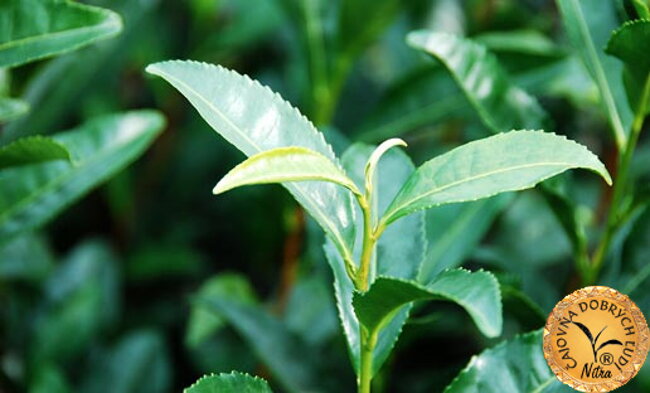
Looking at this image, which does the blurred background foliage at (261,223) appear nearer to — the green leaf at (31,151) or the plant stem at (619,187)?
the plant stem at (619,187)

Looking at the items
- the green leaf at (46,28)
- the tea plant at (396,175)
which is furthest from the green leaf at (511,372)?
the green leaf at (46,28)

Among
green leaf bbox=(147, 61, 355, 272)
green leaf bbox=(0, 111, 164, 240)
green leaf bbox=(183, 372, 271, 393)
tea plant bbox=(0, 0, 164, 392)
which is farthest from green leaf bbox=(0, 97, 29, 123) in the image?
green leaf bbox=(183, 372, 271, 393)

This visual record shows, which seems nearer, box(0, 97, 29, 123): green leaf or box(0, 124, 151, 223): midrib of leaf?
box(0, 97, 29, 123): green leaf

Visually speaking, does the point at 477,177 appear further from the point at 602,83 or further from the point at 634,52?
the point at 602,83

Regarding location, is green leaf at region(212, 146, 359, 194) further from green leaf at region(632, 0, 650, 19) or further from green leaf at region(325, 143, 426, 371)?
green leaf at region(632, 0, 650, 19)

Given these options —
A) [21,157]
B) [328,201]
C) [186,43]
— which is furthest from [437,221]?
[186,43]

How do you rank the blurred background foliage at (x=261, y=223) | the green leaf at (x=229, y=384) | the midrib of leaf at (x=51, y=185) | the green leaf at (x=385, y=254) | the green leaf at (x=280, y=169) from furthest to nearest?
the blurred background foliage at (x=261, y=223)
the midrib of leaf at (x=51, y=185)
the green leaf at (x=385, y=254)
the green leaf at (x=229, y=384)
the green leaf at (x=280, y=169)

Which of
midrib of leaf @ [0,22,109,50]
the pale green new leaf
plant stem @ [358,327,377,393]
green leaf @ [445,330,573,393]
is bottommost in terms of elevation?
green leaf @ [445,330,573,393]
